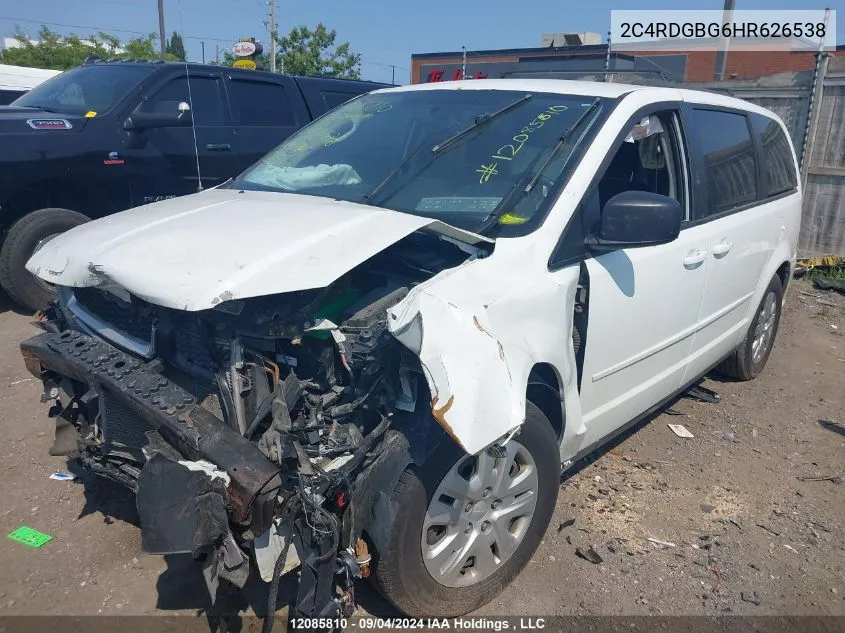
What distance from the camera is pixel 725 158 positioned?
13.0 ft

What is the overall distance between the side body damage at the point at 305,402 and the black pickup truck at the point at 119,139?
3538 mm

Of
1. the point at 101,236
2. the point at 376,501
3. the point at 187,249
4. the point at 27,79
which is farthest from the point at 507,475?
the point at 27,79

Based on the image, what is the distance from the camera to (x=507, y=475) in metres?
2.61

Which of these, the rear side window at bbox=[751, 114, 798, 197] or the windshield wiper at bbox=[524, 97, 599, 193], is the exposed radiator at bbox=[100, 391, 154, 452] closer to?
the windshield wiper at bbox=[524, 97, 599, 193]

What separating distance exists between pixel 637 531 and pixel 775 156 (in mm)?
2920

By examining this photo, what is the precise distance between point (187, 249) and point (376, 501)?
114 centimetres

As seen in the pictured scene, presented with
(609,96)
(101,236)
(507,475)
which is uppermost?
(609,96)

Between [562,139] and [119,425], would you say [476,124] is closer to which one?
[562,139]

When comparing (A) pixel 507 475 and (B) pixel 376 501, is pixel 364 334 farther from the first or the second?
(A) pixel 507 475

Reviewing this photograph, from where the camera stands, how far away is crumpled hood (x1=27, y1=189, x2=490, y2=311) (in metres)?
2.26

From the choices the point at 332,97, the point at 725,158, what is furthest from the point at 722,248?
the point at 332,97

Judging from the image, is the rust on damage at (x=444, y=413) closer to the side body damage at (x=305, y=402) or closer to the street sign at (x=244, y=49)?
the side body damage at (x=305, y=402)

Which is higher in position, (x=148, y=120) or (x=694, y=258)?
(x=148, y=120)

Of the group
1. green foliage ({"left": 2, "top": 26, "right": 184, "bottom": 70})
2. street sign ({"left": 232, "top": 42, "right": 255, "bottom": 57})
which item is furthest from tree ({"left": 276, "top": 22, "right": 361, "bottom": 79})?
street sign ({"left": 232, "top": 42, "right": 255, "bottom": 57})
